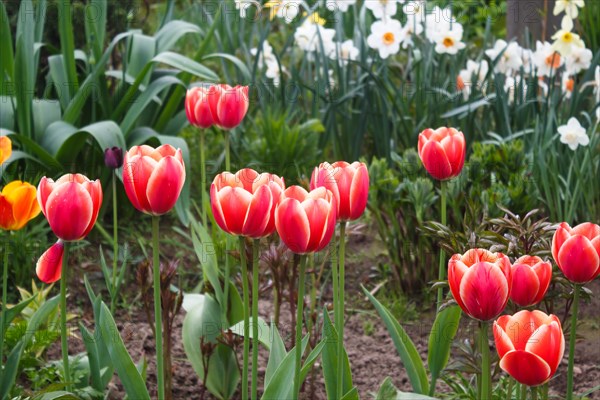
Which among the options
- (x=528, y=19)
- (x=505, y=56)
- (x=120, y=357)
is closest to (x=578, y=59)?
(x=505, y=56)

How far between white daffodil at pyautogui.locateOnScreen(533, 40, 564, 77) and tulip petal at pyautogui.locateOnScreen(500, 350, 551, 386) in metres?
2.33

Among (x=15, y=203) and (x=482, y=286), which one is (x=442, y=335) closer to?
(x=482, y=286)

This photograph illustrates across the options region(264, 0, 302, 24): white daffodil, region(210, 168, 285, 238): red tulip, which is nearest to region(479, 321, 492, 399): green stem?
region(210, 168, 285, 238): red tulip

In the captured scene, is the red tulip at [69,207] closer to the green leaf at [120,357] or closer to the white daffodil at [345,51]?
the green leaf at [120,357]

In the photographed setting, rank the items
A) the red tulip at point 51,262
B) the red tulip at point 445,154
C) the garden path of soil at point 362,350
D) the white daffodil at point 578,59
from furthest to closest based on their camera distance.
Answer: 1. the white daffodil at point 578,59
2. the garden path of soil at point 362,350
3. the red tulip at point 445,154
4. the red tulip at point 51,262

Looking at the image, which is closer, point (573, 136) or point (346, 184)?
point (346, 184)

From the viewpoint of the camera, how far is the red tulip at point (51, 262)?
1722mm

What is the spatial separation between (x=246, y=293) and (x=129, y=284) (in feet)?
5.18

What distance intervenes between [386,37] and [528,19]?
3.55 feet

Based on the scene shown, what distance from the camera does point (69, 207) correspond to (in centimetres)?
156

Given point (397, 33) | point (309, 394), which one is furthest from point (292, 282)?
point (397, 33)

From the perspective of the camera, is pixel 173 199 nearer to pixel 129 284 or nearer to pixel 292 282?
pixel 292 282

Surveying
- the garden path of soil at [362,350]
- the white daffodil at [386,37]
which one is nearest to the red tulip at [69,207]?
the garden path of soil at [362,350]

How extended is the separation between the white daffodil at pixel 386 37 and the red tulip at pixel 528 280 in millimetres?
2197
